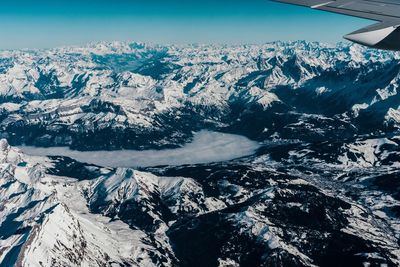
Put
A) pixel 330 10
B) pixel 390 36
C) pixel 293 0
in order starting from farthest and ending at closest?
pixel 293 0 < pixel 330 10 < pixel 390 36

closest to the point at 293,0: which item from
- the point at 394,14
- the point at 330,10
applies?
the point at 330,10

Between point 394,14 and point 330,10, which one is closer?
point 394,14

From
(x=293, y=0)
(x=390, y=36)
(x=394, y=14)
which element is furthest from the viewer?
(x=293, y=0)

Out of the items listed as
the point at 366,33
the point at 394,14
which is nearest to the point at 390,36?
the point at 366,33

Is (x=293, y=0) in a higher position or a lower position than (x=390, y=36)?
higher

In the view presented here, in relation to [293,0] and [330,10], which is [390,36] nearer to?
[330,10]

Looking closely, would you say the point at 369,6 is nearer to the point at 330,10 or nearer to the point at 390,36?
the point at 330,10
